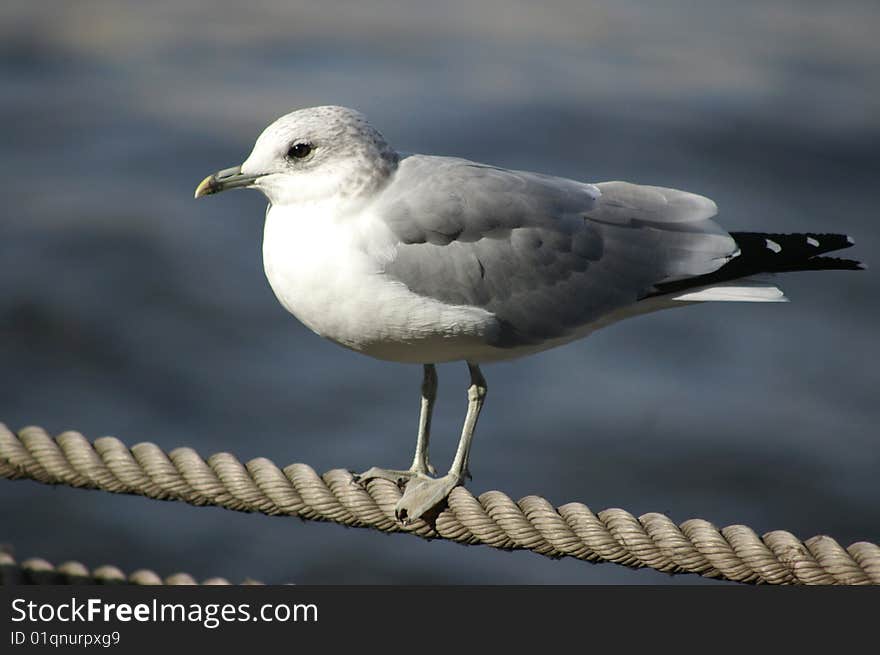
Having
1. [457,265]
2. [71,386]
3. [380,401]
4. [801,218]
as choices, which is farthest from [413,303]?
[801,218]

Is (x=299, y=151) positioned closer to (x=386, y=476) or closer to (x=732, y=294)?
(x=386, y=476)

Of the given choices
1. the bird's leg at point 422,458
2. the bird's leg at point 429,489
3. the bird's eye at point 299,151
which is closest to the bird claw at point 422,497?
the bird's leg at point 429,489

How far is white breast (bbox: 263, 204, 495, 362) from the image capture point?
2.43 metres

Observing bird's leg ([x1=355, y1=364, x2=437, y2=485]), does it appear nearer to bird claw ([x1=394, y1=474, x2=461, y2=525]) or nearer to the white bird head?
bird claw ([x1=394, y1=474, x2=461, y2=525])

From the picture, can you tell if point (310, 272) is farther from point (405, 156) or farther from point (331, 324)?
point (405, 156)

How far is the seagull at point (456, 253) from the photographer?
2.46 metres

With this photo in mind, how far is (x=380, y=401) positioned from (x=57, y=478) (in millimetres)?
3484

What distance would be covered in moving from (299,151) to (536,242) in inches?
21.1

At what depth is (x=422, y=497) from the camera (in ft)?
8.31

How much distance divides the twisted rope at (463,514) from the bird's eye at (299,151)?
61 centimetres

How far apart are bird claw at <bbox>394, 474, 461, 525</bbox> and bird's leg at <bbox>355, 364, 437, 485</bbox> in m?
0.11

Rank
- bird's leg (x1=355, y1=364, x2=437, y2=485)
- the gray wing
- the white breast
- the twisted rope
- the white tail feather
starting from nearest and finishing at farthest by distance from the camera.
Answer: the twisted rope
the white breast
the gray wing
bird's leg (x1=355, y1=364, x2=437, y2=485)
the white tail feather

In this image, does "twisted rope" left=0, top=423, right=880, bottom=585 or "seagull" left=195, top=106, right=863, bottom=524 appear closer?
"twisted rope" left=0, top=423, right=880, bottom=585

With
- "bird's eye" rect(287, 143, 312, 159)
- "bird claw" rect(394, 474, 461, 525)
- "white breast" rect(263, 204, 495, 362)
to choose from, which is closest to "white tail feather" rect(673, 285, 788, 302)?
"white breast" rect(263, 204, 495, 362)
